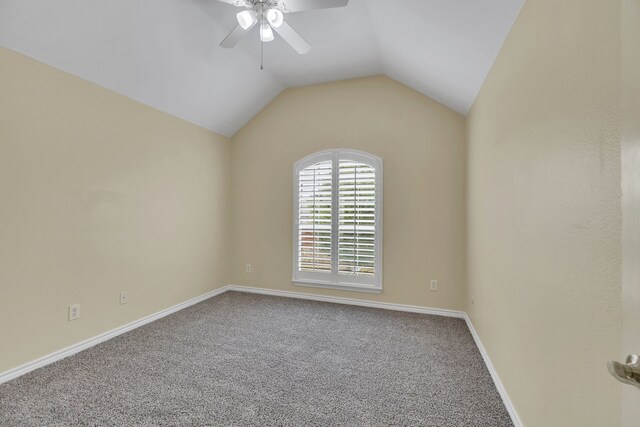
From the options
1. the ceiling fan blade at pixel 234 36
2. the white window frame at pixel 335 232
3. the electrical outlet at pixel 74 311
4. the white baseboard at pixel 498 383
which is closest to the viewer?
the white baseboard at pixel 498 383

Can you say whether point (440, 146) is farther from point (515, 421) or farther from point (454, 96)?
point (515, 421)

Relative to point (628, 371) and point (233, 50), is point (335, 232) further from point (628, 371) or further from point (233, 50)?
point (628, 371)

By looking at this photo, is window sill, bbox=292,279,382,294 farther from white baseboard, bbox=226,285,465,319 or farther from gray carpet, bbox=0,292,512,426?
gray carpet, bbox=0,292,512,426

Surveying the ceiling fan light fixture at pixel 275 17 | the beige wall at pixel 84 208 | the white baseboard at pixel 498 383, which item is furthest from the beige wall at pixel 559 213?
the beige wall at pixel 84 208

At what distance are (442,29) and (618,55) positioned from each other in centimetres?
156

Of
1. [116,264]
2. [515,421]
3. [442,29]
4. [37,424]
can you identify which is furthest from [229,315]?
[442,29]

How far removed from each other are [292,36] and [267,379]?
2.58 metres

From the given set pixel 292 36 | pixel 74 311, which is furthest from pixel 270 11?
pixel 74 311

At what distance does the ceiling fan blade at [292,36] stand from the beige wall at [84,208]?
1.72 metres

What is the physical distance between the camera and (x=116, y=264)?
2.84 m

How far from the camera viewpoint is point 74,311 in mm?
2482

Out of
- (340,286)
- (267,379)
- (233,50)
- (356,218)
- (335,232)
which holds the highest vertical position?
(233,50)

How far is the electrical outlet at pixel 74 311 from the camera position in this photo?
2455 millimetres

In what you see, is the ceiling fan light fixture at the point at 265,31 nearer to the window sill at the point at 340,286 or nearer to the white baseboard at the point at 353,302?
the window sill at the point at 340,286
